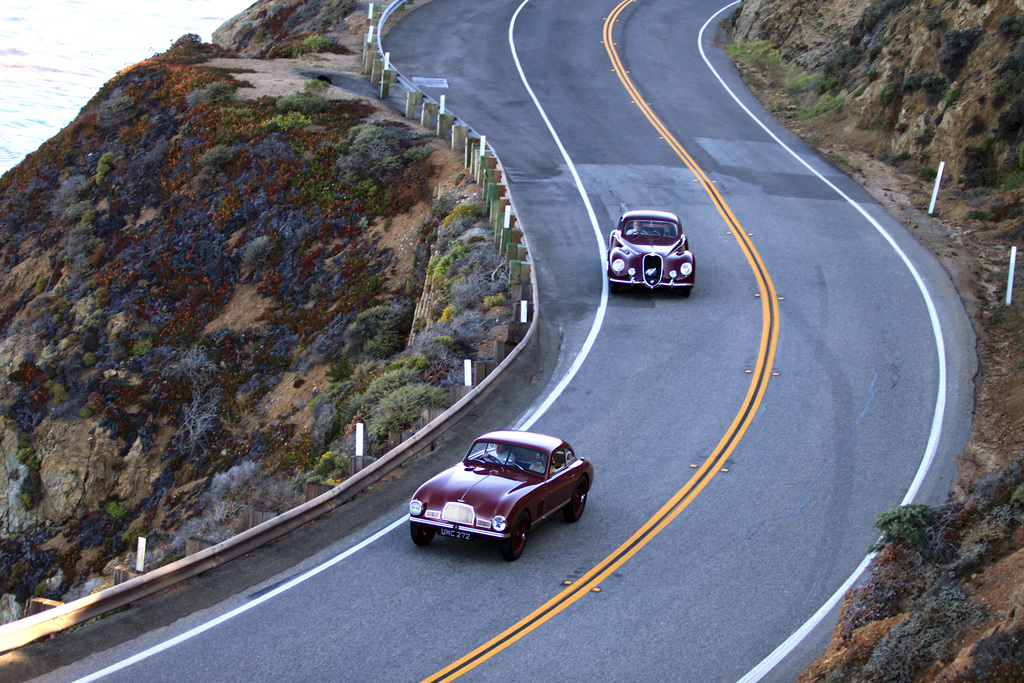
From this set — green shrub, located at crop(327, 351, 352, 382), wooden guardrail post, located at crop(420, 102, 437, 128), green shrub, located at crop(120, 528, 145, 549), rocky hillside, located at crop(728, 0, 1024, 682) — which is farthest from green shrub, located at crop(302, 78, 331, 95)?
green shrub, located at crop(120, 528, 145, 549)

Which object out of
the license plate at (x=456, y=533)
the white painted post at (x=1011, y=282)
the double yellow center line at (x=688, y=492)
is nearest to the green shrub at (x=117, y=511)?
the license plate at (x=456, y=533)

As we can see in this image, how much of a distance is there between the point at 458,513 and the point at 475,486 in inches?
19.9

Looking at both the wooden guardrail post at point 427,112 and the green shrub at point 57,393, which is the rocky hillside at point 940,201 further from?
the green shrub at point 57,393

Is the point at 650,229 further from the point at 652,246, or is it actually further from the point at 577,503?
the point at 577,503

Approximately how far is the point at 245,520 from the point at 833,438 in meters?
8.88

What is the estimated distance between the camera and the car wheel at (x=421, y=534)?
11266mm

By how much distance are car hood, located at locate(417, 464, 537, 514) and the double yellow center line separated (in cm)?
133

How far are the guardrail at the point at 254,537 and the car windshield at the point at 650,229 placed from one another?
117 inches

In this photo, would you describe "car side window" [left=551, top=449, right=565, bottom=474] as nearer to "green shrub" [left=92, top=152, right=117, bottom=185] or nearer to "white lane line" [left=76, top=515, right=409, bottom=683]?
"white lane line" [left=76, top=515, right=409, bottom=683]

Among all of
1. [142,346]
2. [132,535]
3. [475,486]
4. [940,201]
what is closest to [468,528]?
[475,486]

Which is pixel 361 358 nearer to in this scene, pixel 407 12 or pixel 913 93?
pixel 913 93

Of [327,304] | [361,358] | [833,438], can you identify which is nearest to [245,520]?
[833,438]

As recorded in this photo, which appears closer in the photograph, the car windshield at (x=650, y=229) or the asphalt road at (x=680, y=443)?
the asphalt road at (x=680, y=443)

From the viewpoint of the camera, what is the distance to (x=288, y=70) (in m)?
36.6
